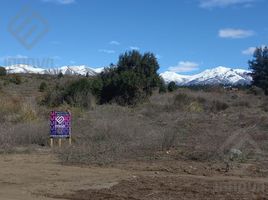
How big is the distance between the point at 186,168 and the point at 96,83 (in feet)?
95.1

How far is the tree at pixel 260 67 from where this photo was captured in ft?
263

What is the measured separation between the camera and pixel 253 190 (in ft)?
36.9

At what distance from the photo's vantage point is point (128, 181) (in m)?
12.3

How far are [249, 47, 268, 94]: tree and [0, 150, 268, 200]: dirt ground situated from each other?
66.8 m

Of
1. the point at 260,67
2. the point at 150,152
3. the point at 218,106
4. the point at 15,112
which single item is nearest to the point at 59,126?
the point at 150,152

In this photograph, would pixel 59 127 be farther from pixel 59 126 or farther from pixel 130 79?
A: pixel 130 79

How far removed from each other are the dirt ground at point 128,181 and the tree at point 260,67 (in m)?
66.8

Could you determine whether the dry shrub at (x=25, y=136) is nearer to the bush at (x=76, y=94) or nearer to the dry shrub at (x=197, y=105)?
the bush at (x=76, y=94)

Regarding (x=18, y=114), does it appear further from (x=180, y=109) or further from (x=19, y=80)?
(x=19, y=80)

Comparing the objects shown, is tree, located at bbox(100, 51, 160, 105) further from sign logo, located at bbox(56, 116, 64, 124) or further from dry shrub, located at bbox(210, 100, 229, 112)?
sign logo, located at bbox(56, 116, 64, 124)

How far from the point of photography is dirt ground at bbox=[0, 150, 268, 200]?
35.4 ft

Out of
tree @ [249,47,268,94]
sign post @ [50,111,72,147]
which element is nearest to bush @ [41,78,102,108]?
sign post @ [50,111,72,147]

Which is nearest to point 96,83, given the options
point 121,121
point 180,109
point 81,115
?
point 180,109

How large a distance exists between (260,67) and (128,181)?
71973mm
